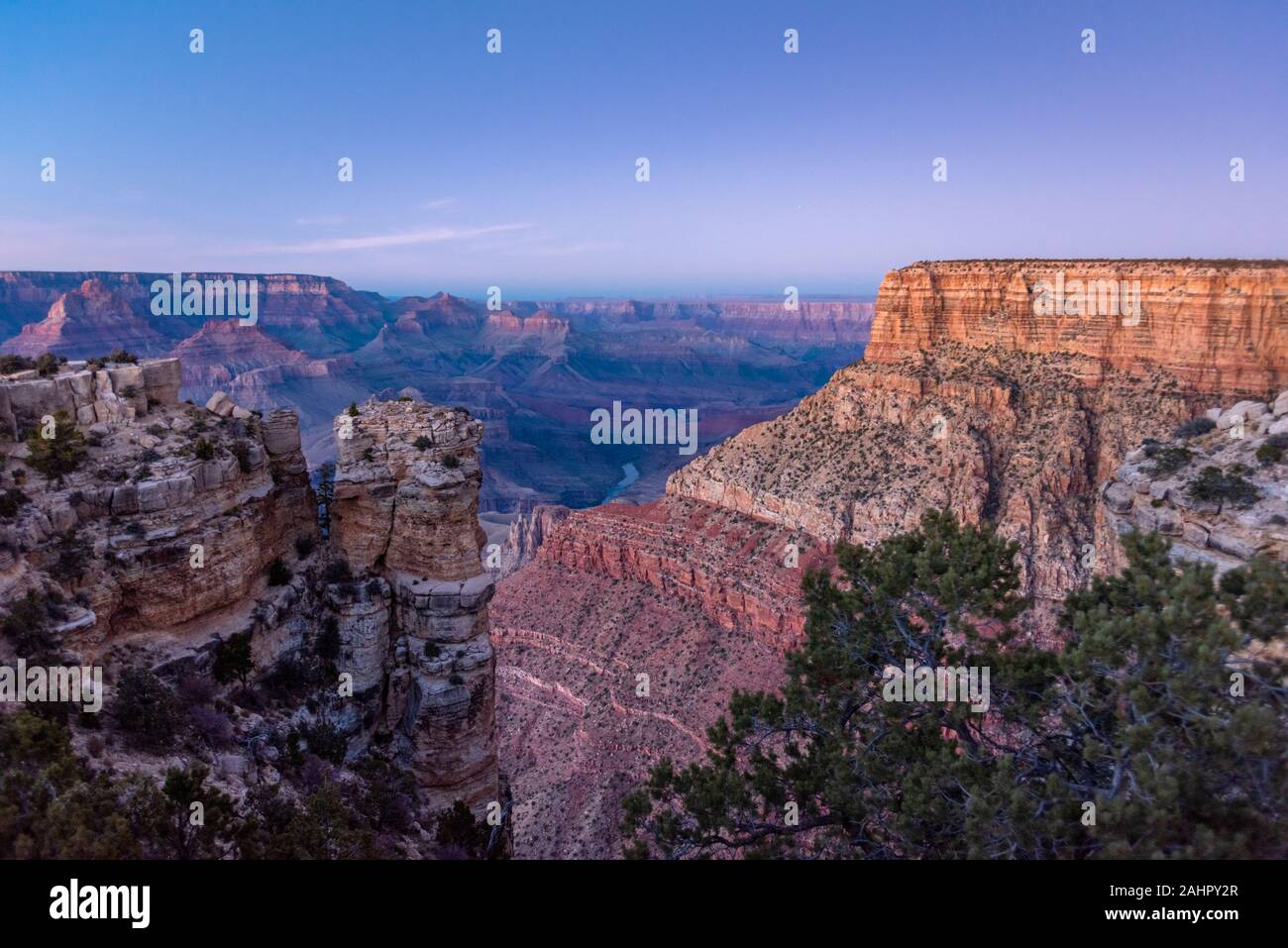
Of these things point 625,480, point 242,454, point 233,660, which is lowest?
point 625,480

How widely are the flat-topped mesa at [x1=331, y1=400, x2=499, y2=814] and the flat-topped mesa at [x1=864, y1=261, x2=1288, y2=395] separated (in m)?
39.8

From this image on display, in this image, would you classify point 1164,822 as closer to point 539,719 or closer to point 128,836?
point 128,836

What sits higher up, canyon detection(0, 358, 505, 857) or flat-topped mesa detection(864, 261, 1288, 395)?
flat-topped mesa detection(864, 261, 1288, 395)

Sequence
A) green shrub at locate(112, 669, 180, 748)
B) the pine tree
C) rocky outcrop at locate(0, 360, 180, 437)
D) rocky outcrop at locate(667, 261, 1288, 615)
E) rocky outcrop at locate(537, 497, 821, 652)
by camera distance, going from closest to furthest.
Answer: the pine tree → green shrub at locate(112, 669, 180, 748) → rocky outcrop at locate(0, 360, 180, 437) → rocky outcrop at locate(667, 261, 1288, 615) → rocky outcrop at locate(537, 497, 821, 652)

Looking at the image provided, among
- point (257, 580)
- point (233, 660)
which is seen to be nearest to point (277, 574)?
point (257, 580)

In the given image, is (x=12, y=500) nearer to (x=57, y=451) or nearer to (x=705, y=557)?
(x=57, y=451)

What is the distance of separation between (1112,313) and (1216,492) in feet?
121

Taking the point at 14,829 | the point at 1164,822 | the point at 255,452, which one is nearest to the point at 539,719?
the point at 255,452

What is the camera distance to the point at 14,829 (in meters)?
8.51

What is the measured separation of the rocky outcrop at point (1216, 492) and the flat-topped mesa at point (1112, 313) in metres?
28.8

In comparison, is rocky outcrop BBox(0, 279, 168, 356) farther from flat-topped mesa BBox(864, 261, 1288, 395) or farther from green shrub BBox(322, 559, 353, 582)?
flat-topped mesa BBox(864, 261, 1288, 395)

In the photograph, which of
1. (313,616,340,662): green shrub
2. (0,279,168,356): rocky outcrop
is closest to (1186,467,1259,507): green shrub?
(313,616,340,662): green shrub

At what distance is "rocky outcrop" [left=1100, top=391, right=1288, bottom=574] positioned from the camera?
1099cm

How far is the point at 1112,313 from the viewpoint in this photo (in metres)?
41.7
